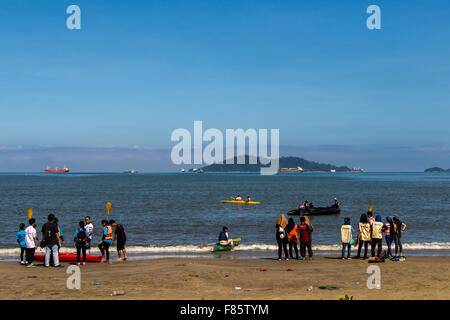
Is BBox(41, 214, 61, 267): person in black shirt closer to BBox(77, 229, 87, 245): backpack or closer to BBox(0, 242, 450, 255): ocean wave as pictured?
BBox(77, 229, 87, 245): backpack

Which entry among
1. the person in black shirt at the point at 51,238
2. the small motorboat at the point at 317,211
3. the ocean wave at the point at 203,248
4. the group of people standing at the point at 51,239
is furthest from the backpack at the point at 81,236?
the small motorboat at the point at 317,211

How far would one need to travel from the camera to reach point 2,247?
2381 centimetres

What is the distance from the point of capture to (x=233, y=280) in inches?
539

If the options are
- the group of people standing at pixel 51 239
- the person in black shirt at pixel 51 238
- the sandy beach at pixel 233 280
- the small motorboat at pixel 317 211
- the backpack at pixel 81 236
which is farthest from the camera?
the small motorboat at pixel 317 211

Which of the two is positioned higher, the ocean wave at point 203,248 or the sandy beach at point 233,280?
the sandy beach at point 233,280

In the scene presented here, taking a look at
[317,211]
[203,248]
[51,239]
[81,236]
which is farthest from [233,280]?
[317,211]

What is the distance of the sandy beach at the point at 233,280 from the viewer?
11109 mm

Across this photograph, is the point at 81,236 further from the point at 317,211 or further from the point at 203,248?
the point at 317,211

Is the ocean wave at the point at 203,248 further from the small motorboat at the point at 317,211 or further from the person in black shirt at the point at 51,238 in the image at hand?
the small motorboat at the point at 317,211

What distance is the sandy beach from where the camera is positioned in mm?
11109

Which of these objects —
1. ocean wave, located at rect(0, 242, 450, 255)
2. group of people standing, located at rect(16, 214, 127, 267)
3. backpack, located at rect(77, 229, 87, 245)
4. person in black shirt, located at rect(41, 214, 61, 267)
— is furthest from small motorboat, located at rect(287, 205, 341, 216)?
person in black shirt, located at rect(41, 214, 61, 267)
